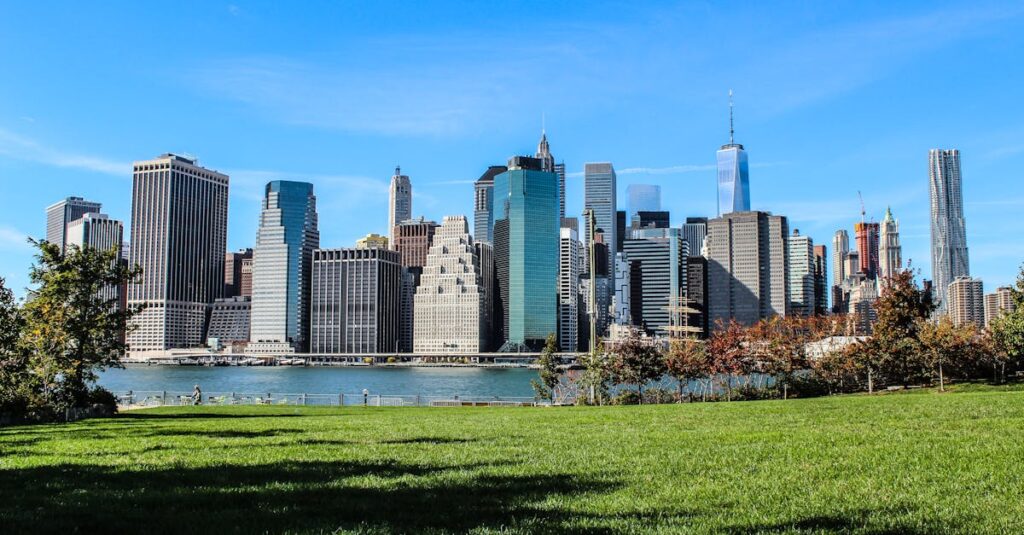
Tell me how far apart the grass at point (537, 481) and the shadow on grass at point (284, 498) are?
0.03 m

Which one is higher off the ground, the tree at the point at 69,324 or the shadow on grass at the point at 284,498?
the tree at the point at 69,324

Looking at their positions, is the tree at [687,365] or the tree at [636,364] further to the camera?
the tree at [687,365]

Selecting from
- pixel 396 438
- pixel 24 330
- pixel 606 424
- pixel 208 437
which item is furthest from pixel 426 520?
pixel 24 330

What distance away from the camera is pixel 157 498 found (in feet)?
29.6

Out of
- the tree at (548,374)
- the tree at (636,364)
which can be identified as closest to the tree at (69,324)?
the tree at (636,364)

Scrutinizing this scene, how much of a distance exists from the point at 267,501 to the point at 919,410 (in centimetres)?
1756

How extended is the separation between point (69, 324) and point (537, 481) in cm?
2779

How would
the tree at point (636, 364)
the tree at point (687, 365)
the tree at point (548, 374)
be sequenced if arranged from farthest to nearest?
the tree at point (548, 374)
the tree at point (687, 365)
the tree at point (636, 364)

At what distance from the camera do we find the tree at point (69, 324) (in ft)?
96.5

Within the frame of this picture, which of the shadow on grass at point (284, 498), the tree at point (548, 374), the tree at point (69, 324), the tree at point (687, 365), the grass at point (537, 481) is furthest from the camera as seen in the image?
the tree at point (548, 374)

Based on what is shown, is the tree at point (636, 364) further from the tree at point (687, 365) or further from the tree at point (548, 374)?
the tree at point (548, 374)

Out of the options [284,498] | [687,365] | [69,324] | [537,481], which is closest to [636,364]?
[687,365]

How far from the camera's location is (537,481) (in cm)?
1005

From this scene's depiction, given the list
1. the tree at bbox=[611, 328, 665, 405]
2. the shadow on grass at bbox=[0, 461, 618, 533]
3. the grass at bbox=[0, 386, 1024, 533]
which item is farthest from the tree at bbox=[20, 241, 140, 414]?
the tree at bbox=[611, 328, 665, 405]
